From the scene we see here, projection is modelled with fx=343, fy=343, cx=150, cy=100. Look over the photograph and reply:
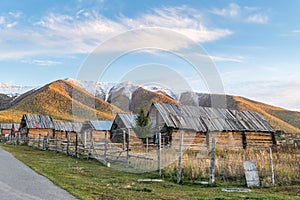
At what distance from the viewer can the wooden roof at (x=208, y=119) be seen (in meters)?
30.6

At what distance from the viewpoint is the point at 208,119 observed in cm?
3281

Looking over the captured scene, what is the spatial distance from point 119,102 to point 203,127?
1672 centimetres

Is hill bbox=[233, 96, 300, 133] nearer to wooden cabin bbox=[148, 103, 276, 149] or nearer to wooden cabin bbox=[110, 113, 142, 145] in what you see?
wooden cabin bbox=[110, 113, 142, 145]

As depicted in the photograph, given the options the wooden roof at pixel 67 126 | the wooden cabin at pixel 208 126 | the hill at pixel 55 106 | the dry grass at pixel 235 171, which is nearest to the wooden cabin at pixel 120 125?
the wooden cabin at pixel 208 126

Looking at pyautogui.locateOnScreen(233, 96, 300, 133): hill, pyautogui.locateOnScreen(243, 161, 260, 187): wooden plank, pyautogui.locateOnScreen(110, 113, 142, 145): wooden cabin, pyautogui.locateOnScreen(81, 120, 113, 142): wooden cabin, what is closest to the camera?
pyautogui.locateOnScreen(243, 161, 260, 187): wooden plank

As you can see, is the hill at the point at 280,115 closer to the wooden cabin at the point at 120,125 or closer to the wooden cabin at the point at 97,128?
the wooden cabin at the point at 97,128

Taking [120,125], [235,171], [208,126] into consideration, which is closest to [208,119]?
[208,126]

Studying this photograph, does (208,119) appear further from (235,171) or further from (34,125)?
(34,125)

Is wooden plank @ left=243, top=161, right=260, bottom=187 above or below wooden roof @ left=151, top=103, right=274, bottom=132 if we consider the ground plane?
below

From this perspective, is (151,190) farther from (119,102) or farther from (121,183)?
(119,102)

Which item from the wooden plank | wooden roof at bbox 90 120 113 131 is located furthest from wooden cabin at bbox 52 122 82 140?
the wooden plank

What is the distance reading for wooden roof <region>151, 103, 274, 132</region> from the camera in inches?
1206

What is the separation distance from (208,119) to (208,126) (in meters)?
1.39

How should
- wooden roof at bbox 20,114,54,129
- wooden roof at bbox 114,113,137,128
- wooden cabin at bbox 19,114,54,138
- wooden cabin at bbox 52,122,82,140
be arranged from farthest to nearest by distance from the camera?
1. wooden cabin at bbox 52,122,82,140
2. wooden roof at bbox 20,114,54,129
3. wooden cabin at bbox 19,114,54,138
4. wooden roof at bbox 114,113,137,128
